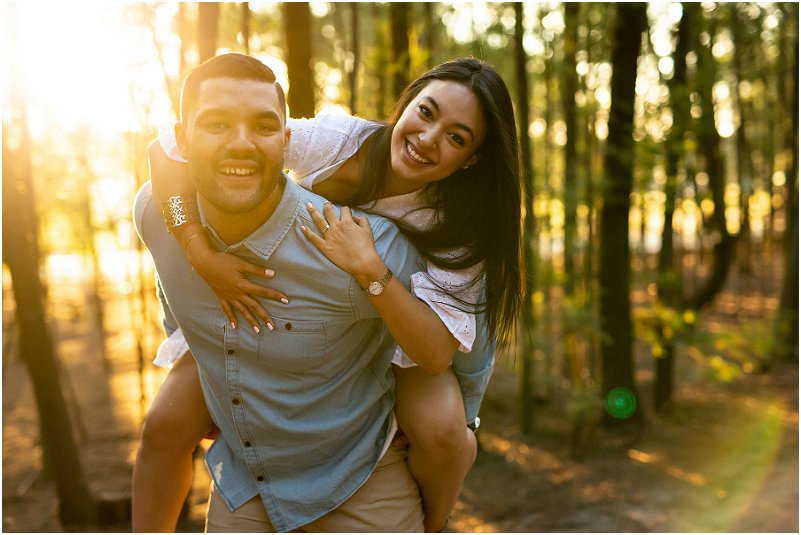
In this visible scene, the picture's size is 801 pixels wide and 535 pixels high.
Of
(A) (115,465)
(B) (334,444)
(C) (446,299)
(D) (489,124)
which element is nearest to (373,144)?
(D) (489,124)

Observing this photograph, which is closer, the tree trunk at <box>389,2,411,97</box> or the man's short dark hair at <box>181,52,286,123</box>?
the man's short dark hair at <box>181,52,286,123</box>

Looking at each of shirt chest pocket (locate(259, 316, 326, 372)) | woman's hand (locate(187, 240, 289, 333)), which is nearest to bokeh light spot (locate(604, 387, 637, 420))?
shirt chest pocket (locate(259, 316, 326, 372))

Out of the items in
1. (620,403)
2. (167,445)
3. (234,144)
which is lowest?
(620,403)

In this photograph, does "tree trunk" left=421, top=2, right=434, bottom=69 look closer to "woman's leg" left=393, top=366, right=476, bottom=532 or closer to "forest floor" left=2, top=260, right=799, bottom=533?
"forest floor" left=2, top=260, right=799, bottom=533

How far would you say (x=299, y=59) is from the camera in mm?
4918

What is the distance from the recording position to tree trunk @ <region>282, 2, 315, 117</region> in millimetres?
4707

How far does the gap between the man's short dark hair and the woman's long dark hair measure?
59 centimetres

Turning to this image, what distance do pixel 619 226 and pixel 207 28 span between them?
5.56m

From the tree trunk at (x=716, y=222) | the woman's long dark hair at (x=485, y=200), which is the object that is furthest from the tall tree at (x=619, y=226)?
the woman's long dark hair at (x=485, y=200)

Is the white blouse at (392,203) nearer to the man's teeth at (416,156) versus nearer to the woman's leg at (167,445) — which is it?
the man's teeth at (416,156)

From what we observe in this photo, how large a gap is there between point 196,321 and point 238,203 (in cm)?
43

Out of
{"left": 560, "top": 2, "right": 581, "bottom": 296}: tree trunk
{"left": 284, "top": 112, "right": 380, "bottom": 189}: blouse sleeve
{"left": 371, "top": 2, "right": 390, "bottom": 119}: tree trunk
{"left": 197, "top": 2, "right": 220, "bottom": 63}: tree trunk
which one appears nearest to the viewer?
{"left": 284, "top": 112, "right": 380, "bottom": 189}: blouse sleeve

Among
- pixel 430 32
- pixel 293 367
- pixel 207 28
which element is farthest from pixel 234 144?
pixel 430 32

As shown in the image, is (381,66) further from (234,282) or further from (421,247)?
(234,282)
